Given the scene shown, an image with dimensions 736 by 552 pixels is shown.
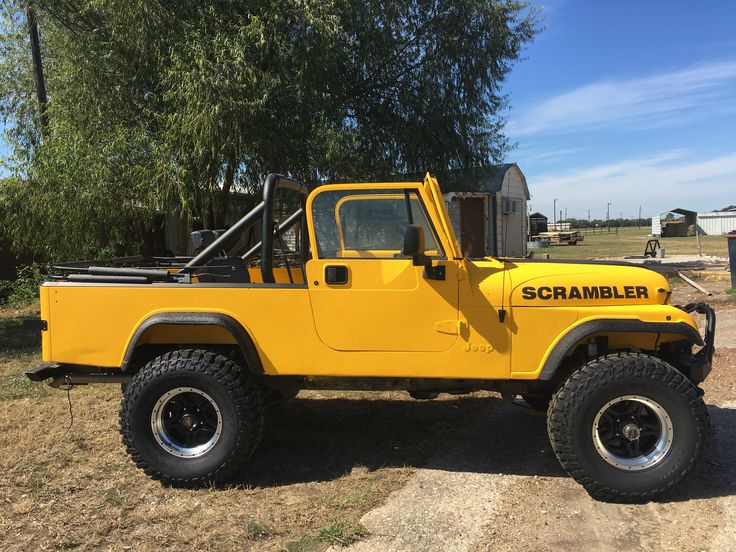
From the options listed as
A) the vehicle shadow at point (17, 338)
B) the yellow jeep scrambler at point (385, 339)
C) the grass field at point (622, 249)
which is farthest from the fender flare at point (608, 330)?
the grass field at point (622, 249)

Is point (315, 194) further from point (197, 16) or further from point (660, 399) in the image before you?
point (197, 16)

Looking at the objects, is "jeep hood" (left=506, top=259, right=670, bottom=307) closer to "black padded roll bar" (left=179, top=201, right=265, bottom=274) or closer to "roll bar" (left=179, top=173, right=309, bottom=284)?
"roll bar" (left=179, top=173, right=309, bottom=284)

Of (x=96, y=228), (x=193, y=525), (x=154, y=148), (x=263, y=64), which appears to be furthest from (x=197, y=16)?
(x=193, y=525)

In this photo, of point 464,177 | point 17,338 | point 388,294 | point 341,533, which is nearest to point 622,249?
point 464,177

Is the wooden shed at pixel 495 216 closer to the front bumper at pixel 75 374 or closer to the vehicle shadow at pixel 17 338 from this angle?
the vehicle shadow at pixel 17 338

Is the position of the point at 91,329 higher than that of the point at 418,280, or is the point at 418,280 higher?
the point at 418,280

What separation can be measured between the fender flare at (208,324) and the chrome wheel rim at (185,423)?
397 millimetres

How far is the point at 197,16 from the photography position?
1010 centimetres

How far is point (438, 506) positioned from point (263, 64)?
8.76m

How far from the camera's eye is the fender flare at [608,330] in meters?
3.47

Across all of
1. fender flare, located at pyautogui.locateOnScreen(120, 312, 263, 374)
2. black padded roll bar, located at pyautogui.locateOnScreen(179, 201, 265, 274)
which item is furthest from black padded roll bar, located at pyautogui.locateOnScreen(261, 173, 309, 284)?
fender flare, located at pyautogui.locateOnScreen(120, 312, 263, 374)

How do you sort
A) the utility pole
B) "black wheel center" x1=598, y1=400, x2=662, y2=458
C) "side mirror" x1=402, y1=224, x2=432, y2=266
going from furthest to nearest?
the utility pole, "black wheel center" x1=598, y1=400, x2=662, y2=458, "side mirror" x1=402, y1=224, x2=432, y2=266

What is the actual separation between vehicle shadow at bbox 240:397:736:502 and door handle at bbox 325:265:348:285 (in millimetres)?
1370

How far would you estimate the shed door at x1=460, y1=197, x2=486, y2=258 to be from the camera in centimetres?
2095
